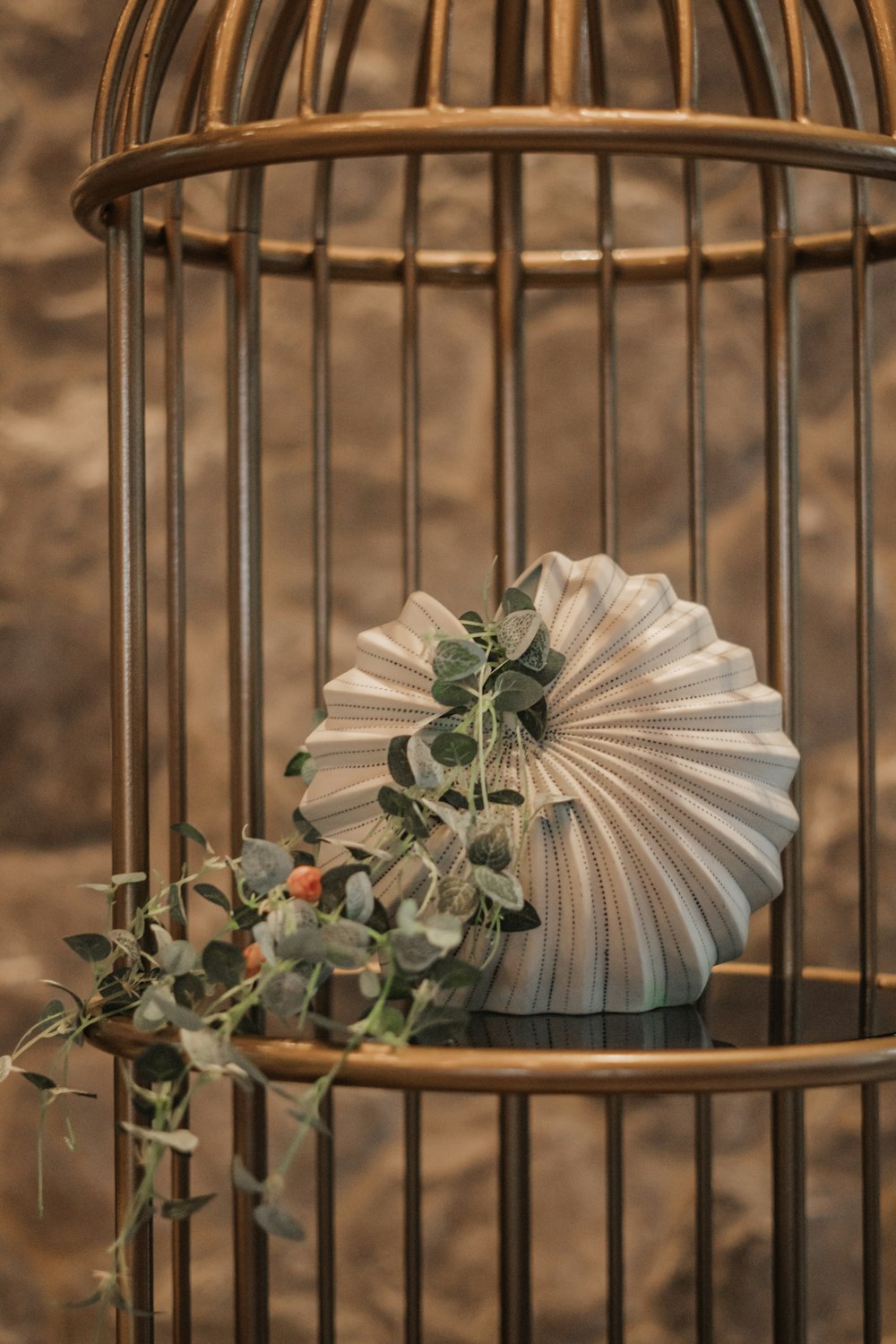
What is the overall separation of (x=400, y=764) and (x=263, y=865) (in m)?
0.08

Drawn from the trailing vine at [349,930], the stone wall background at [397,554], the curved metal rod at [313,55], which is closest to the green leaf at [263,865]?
the trailing vine at [349,930]

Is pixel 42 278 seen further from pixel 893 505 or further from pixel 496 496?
pixel 893 505

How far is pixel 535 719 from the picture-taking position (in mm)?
718

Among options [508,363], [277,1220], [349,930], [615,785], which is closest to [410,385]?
[508,363]

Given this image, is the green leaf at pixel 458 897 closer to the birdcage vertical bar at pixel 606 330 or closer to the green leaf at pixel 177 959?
the green leaf at pixel 177 959

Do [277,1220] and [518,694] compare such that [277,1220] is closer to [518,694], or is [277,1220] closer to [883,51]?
[518,694]

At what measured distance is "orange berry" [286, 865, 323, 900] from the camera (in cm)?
63

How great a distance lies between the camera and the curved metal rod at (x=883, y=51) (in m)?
0.71

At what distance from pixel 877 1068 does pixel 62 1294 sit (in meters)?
0.84

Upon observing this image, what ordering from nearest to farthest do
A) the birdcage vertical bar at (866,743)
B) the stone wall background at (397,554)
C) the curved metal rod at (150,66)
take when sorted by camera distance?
the curved metal rod at (150,66), the birdcage vertical bar at (866,743), the stone wall background at (397,554)

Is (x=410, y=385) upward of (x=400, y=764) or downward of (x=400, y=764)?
upward

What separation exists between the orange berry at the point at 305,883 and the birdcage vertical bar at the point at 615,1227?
0.37 m

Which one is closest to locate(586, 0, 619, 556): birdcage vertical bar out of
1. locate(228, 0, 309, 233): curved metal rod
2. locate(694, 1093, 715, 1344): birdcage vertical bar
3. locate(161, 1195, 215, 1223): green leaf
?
locate(228, 0, 309, 233): curved metal rod

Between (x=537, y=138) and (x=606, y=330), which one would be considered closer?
(x=537, y=138)
